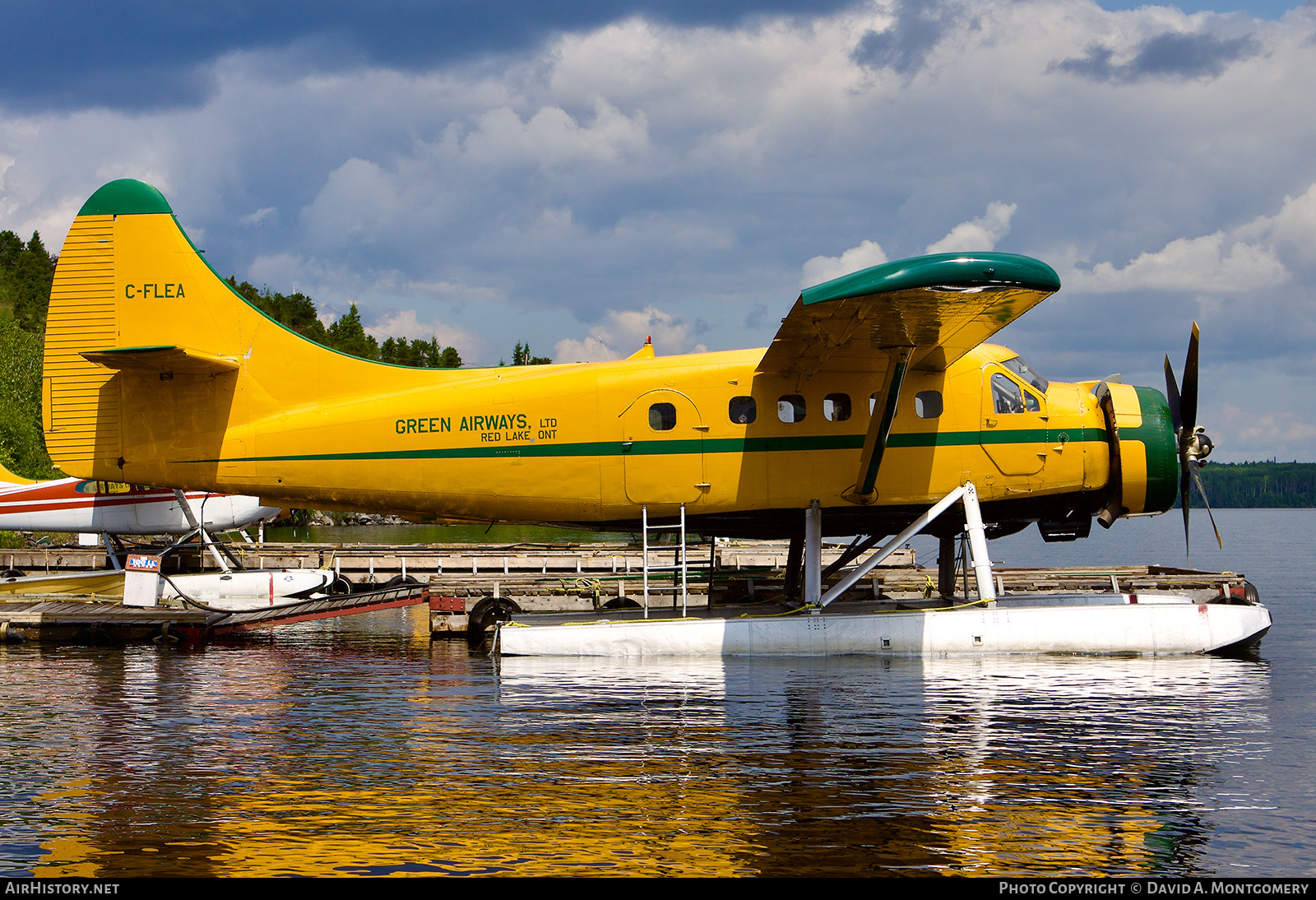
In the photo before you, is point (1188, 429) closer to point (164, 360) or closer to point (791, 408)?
point (791, 408)

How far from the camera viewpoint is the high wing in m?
9.24

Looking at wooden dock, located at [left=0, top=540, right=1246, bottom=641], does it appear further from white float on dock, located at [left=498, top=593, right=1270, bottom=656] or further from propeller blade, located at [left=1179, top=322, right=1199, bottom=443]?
propeller blade, located at [left=1179, top=322, right=1199, bottom=443]

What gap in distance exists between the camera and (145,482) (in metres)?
12.1

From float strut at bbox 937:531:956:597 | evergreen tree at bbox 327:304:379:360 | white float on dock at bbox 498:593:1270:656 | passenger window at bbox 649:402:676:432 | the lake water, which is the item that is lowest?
the lake water

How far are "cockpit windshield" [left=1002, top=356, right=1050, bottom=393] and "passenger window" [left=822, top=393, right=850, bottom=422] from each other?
7.00 ft

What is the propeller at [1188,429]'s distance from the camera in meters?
12.1

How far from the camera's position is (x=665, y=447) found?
11789 mm

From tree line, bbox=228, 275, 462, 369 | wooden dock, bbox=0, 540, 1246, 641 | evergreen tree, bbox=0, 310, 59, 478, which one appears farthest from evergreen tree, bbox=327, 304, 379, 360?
wooden dock, bbox=0, 540, 1246, 641

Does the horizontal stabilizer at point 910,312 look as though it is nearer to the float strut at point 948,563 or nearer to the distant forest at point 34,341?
the float strut at point 948,563

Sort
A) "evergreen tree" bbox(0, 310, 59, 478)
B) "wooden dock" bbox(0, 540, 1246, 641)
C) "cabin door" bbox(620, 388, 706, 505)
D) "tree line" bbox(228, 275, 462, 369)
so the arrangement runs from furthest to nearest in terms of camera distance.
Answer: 1. "tree line" bbox(228, 275, 462, 369)
2. "evergreen tree" bbox(0, 310, 59, 478)
3. "wooden dock" bbox(0, 540, 1246, 641)
4. "cabin door" bbox(620, 388, 706, 505)

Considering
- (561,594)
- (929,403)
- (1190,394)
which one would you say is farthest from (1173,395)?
(561,594)

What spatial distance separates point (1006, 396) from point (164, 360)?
1006 cm

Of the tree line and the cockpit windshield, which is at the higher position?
the tree line
